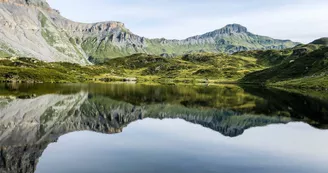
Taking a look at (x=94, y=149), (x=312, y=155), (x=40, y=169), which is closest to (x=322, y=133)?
(x=312, y=155)

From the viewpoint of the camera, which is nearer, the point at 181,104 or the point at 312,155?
the point at 312,155

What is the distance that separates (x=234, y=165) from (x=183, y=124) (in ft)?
133

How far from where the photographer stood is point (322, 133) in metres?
68.4

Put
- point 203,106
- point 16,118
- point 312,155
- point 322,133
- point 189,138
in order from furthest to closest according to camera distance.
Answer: point 203,106
point 16,118
point 322,133
point 189,138
point 312,155

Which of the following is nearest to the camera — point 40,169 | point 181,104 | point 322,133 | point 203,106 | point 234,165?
point 40,169

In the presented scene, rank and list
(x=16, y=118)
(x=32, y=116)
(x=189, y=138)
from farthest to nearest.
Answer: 1. (x=32, y=116)
2. (x=16, y=118)
3. (x=189, y=138)

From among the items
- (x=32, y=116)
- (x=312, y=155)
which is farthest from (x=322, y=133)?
(x=32, y=116)

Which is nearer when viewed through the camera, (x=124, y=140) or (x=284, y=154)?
(x=284, y=154)

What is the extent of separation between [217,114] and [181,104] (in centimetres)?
2915

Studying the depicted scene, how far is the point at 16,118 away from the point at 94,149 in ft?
116

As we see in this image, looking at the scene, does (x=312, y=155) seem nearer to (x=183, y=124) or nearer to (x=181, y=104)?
(x=183, y=124)

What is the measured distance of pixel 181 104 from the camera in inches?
4953

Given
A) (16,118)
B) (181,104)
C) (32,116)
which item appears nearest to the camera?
(16,118)

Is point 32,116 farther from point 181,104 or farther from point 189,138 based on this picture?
point 181,104
